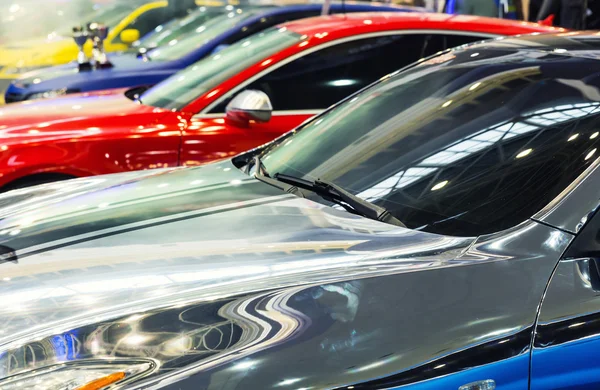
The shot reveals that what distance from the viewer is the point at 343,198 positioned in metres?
2.36

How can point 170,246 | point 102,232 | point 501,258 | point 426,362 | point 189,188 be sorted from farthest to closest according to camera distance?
point 189,188
point 102,232
point 170,246
point 501,258
point 426,362

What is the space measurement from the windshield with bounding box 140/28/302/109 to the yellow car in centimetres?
484

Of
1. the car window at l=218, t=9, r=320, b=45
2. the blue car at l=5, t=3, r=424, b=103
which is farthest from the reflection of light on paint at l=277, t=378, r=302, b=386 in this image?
the car window at l=218, t=9, r=320, b=45

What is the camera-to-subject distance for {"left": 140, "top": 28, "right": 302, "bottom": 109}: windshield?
4.49 m

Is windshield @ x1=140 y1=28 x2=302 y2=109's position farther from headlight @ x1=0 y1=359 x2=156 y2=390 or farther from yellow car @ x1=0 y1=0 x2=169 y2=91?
yellow car @ x1=0 y1=0 x2=169 y2=91

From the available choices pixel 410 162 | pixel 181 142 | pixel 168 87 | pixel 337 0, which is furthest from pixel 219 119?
pixel 337 0

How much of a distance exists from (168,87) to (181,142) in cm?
74

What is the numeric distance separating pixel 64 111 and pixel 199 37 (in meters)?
2.89

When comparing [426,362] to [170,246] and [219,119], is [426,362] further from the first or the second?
[219,119]

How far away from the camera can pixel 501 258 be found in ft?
5.98

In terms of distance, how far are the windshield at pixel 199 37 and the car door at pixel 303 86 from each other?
8.31 ft

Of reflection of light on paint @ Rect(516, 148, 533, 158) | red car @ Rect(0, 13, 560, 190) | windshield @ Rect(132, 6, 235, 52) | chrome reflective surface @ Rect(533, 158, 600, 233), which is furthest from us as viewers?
windshield @ Rect(132, 6, 235, 52)

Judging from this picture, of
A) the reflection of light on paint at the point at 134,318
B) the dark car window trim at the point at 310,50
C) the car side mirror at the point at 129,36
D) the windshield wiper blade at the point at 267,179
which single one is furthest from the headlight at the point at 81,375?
the car side mirror at the point at 129,36

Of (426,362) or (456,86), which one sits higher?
(456,86)
